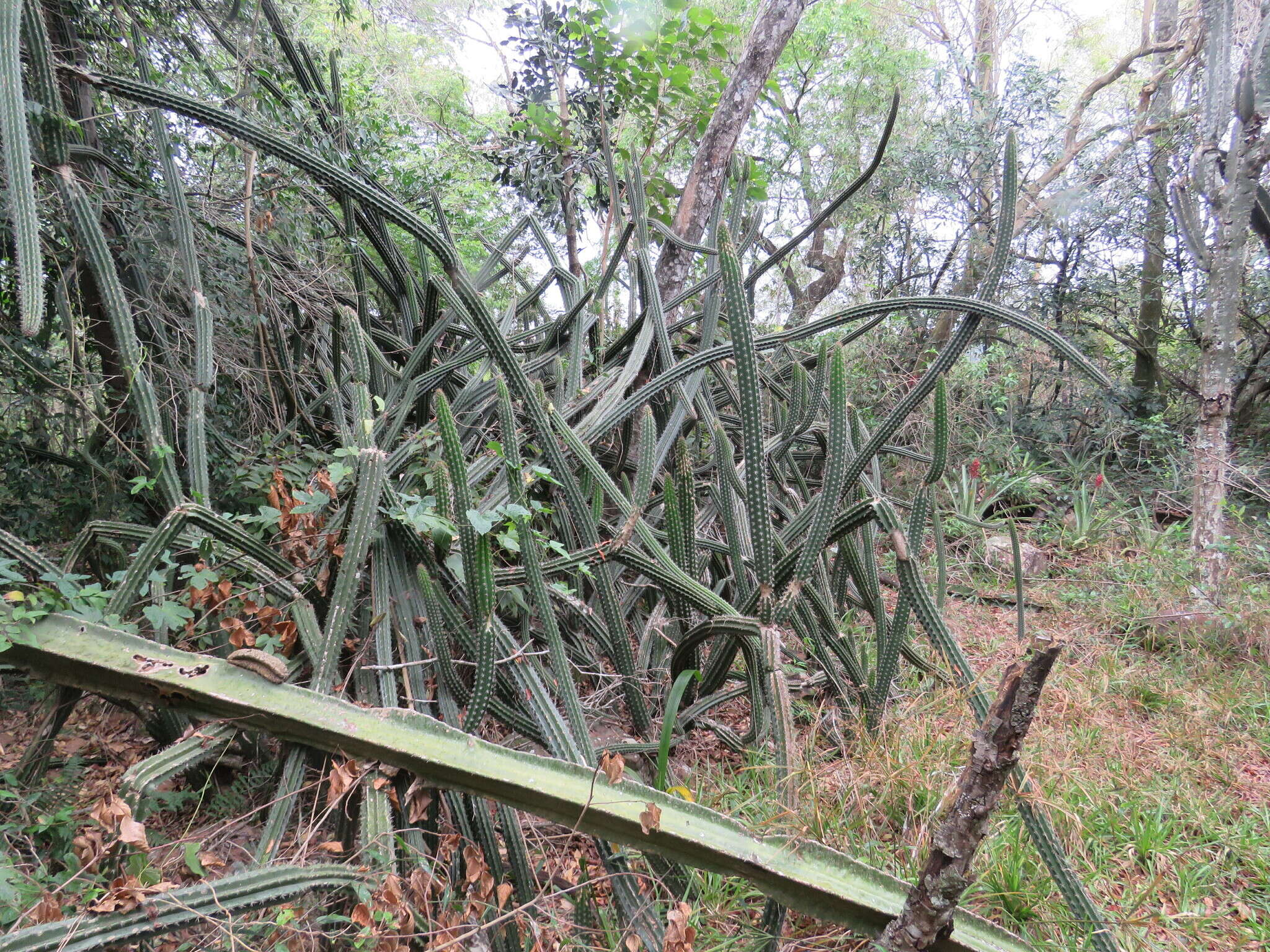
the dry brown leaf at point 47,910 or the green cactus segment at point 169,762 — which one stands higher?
the green cactus segment at point 169,762

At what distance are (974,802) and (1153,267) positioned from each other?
570 cm

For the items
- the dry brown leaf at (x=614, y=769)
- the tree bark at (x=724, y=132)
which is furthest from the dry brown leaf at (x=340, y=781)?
the tree bark at (x=724, y=132)

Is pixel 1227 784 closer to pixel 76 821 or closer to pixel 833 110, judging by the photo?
pixel 76 821

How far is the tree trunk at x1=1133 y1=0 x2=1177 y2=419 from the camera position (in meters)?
Result: 4.80

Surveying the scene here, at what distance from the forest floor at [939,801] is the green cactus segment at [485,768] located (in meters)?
0.15

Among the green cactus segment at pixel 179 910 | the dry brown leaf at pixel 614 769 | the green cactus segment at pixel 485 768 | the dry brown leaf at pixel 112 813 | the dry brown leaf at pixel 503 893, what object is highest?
the dry brown leaf at pixel 614 769

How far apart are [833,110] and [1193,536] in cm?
526

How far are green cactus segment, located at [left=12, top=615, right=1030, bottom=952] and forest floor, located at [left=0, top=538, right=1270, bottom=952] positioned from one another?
15 cm

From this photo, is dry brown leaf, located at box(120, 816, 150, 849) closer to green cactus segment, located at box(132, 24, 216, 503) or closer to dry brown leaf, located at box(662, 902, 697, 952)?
green cactus segment, located at box(132, 24, 216, 503)

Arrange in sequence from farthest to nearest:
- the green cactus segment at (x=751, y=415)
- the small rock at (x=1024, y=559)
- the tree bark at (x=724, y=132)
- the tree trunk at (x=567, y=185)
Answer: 1. the small rock at (x=1024, y=559)
2. the tree trunk at (x=567, y=185)
3. the tree bark at (x=724, y=132)
4. the green cactus segment at (x=751, y=415)

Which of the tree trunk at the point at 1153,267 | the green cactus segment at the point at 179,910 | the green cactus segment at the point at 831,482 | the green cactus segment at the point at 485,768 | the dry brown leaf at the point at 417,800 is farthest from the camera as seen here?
the tree trunk at the point at 1153,267

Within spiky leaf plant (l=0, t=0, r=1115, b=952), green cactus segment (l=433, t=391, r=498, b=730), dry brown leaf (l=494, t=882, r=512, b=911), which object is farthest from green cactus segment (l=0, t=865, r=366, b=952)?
green cactus segment (l=433, t=391, r=498, b=730)

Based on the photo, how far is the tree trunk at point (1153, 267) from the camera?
4.80m

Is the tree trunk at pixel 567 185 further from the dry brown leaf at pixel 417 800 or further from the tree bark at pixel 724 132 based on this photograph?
the dry brown leaf at pixel 417 800
